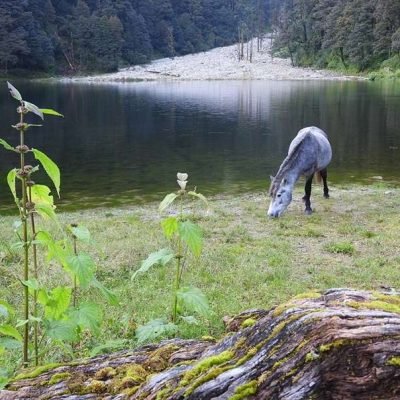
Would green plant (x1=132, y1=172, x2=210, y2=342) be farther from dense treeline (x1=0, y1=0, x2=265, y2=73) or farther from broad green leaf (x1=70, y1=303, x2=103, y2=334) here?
dense treeline (x1=0, y1=0, x2=265, y2=73)

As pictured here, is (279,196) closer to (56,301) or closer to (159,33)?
(56,301)

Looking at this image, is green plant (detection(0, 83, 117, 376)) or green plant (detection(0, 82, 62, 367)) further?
green plant (detection(0, 83, 117, 376))

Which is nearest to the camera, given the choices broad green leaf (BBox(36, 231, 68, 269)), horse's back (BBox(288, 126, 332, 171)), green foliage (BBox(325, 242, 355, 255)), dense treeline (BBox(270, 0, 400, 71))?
broad green leaf (BBox(36, 231, 68, 269))

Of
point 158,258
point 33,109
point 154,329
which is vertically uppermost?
point 33,109

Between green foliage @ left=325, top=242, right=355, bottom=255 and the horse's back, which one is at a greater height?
the horse's back

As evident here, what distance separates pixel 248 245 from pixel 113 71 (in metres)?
119

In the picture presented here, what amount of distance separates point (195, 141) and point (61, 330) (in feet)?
104

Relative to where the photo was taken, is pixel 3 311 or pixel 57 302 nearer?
pixel 3 311

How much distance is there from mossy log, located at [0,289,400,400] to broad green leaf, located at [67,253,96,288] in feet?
1.89

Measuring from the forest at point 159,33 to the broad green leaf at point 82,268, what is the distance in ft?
311

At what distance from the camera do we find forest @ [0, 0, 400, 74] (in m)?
100

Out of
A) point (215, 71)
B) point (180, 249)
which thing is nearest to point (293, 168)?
point (180, 249)

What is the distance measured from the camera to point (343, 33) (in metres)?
106

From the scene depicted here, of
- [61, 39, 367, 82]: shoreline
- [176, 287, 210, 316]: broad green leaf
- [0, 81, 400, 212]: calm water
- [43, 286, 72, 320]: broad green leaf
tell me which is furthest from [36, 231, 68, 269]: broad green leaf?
[61, 39, 367, 82]: shoreline
